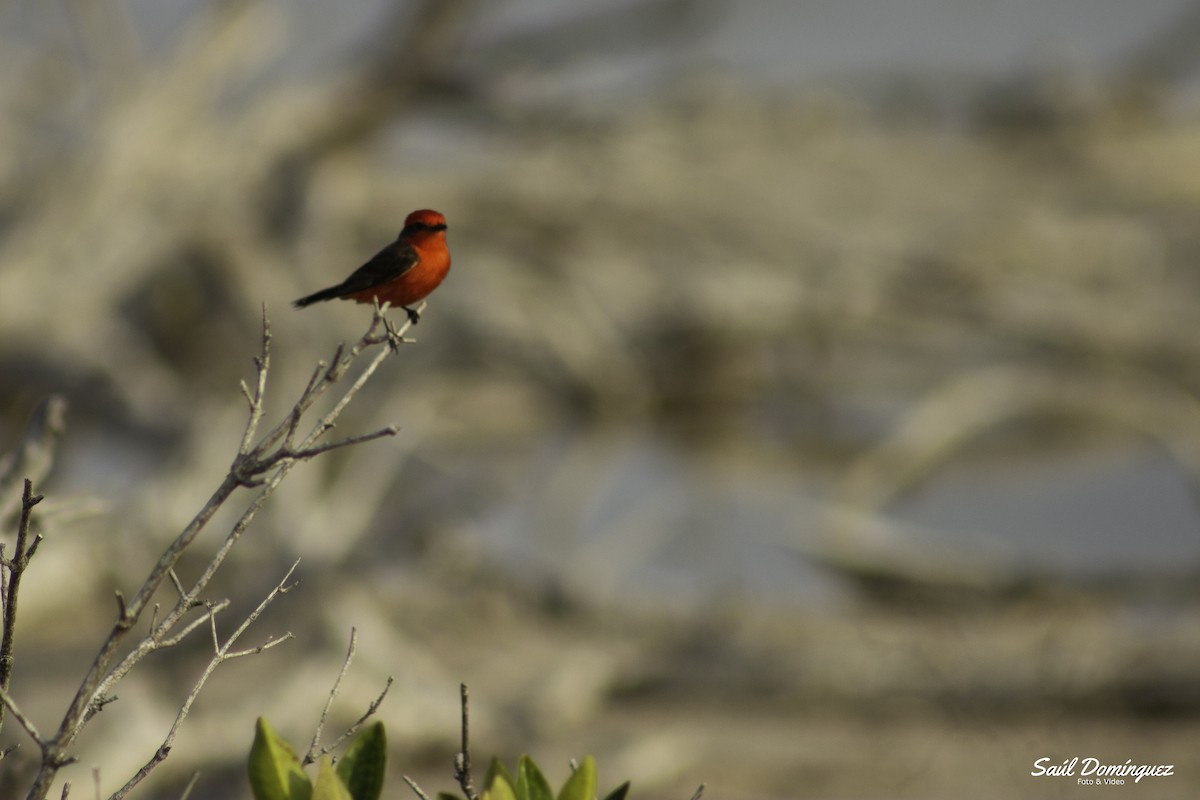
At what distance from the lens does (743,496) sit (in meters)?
11.7

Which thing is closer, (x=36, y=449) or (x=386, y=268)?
(x=386, y=268)

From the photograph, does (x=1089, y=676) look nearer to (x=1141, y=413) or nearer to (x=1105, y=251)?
(x=1141, y=413)

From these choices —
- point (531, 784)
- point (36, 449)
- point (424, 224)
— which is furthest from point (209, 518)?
point (36, 449)

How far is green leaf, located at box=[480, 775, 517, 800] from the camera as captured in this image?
1.60 m

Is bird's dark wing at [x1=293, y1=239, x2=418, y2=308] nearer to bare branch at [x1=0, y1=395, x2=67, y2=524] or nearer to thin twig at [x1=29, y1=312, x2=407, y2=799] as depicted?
thin twig at [x1=29, y1=312, x2=407, y2=799]

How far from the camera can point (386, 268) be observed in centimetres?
151

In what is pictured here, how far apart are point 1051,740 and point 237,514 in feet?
14.8

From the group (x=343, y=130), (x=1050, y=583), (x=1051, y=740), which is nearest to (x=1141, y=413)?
(x=1050, y=583)

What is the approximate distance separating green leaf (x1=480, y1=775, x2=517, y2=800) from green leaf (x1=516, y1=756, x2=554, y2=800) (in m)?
0.04

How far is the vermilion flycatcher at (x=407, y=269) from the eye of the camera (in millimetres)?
1507

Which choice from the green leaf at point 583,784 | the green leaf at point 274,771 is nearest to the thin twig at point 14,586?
the green leaf at point 274,771

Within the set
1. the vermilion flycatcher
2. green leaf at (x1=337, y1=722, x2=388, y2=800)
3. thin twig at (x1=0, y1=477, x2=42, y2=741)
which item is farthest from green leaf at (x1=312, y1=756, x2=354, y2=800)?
the vermilion flycatcher

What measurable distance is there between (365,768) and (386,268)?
2.33ft

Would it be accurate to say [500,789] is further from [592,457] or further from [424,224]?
[592,457]
